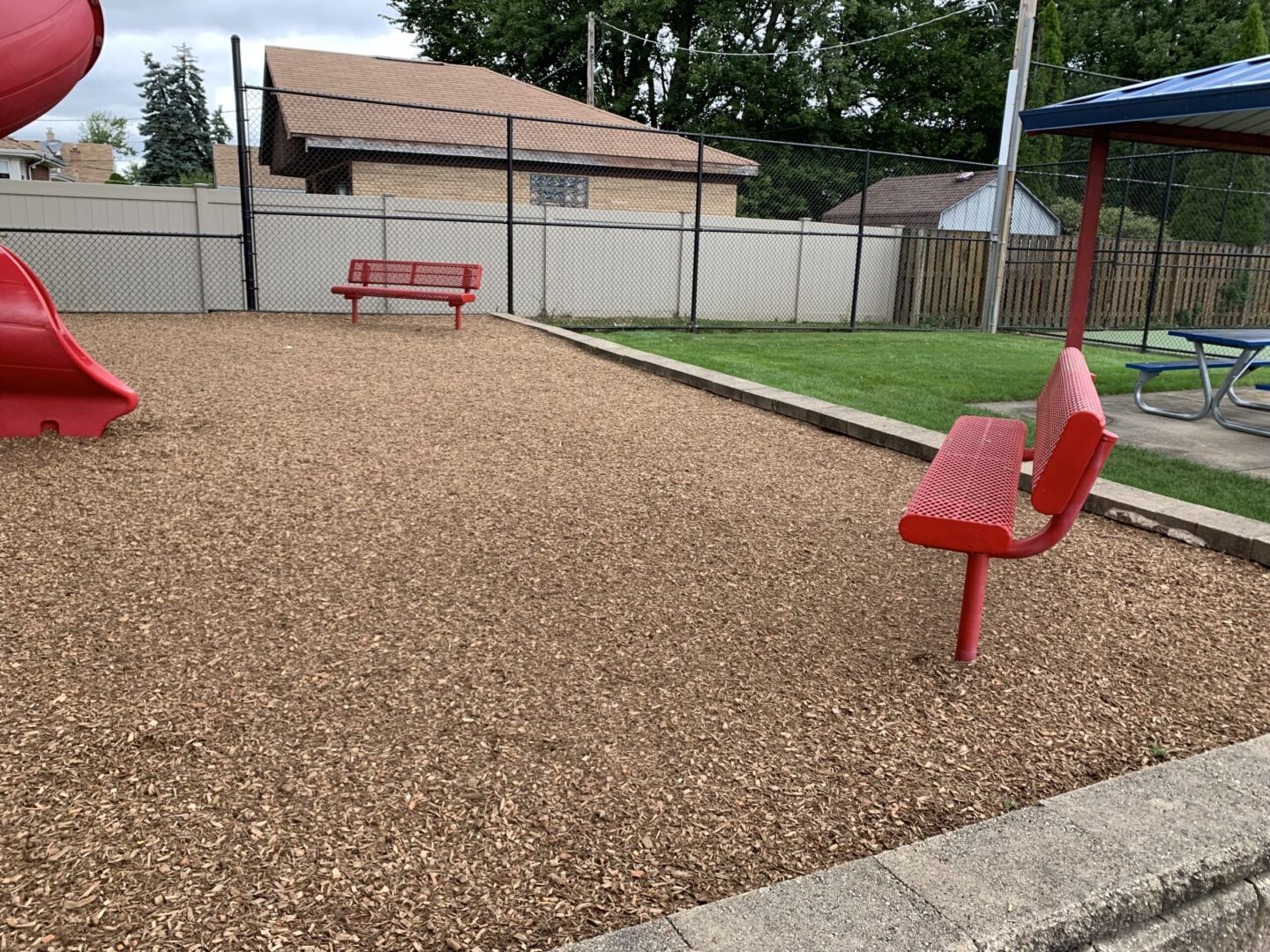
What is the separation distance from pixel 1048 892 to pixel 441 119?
19.9m

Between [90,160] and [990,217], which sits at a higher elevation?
[90,160]

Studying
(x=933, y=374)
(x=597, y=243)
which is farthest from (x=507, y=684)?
(x=597, y=243)

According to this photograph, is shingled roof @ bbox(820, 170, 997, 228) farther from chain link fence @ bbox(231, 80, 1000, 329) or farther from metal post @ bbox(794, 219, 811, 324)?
metal post @ bbox(794, 219, 811, 324)

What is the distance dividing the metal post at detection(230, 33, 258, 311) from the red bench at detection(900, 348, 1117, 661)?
1011 centimetres

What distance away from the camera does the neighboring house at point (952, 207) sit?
25.8m

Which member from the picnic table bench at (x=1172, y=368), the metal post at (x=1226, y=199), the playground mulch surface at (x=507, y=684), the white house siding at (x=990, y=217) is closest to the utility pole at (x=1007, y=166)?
the metal post at (x=1226, y=199)

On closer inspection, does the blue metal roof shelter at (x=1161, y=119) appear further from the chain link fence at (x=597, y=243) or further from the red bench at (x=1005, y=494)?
the chain link fence at (x=597, y=243)

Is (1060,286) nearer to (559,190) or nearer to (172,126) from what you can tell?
(559,190)

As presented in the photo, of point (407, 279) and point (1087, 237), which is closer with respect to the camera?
point (1087, 237)

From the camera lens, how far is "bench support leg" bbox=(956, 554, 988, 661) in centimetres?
296

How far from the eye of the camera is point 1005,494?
3213mm

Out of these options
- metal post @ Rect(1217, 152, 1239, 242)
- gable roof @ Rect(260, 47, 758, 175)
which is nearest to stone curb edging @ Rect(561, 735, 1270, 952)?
gable roof @ Rect(260, 47, 758, 175)

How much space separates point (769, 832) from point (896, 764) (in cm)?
47

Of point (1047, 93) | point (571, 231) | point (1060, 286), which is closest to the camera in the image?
point (571, 231)
